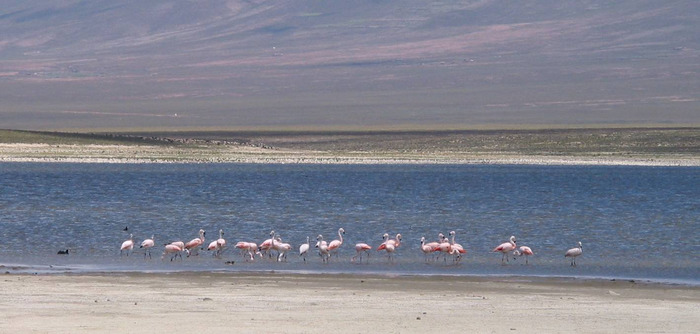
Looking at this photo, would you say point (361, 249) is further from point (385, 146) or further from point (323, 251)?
point (385, 146)

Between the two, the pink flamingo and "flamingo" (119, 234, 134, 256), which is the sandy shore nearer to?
the pink flamingo

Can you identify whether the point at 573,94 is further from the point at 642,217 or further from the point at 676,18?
the point at 642,217

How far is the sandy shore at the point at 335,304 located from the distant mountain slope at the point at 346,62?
55.2 meters

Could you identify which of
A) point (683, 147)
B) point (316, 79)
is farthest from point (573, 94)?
point (683, 147)

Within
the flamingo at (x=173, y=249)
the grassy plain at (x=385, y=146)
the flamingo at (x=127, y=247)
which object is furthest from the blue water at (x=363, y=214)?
the grassy plain at (x=385, y=146)

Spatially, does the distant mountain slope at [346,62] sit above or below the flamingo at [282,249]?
below

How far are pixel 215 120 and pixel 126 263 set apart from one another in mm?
56453

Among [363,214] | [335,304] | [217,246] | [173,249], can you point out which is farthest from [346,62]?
[335,304]

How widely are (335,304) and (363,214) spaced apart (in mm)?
13130

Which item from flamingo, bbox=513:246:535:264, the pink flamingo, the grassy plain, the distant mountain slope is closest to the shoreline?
the pink flamingo

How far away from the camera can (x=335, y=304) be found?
499 inches

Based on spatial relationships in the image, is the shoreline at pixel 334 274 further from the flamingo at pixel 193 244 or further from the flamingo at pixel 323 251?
the flamingo at pixel 193 244

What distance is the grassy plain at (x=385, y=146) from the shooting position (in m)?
47.2

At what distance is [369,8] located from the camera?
508 ft
